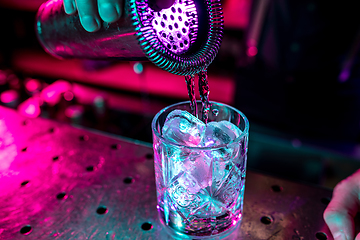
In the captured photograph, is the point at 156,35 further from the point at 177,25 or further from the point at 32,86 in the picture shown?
the point at 32,86

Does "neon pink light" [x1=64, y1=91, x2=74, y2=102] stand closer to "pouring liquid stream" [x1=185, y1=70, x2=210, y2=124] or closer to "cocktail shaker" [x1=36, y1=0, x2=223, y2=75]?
"cocktail shaker" [x1=36, y1=0, x2=223, y2=75]

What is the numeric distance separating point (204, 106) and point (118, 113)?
2.22 m

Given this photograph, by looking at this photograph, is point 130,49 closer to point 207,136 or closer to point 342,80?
point 207,136

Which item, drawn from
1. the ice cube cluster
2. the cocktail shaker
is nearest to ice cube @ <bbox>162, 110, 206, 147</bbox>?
the ice cube cluster

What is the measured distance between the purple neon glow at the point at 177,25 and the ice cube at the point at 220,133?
0.20 m

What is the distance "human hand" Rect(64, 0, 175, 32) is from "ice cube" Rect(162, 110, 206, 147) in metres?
0.25

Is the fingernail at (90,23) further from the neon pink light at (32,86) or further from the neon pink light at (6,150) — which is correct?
the neon pink light at (32,86)

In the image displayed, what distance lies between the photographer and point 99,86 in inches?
120

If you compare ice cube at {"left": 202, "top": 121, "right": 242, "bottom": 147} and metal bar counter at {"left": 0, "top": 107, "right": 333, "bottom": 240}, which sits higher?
ice cube at {"left": 202, "top": 121, "right": 242, "bottom": 147}

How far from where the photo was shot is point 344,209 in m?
0.65

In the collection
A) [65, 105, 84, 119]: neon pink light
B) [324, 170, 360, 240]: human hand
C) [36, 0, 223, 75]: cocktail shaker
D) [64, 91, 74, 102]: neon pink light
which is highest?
[36, 0, 223, 75]: cocktail shaker

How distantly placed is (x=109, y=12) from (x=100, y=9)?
0.07ft

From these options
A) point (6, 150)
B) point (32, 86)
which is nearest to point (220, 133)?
point (6, 150)

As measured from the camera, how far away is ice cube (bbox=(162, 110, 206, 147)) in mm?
617
